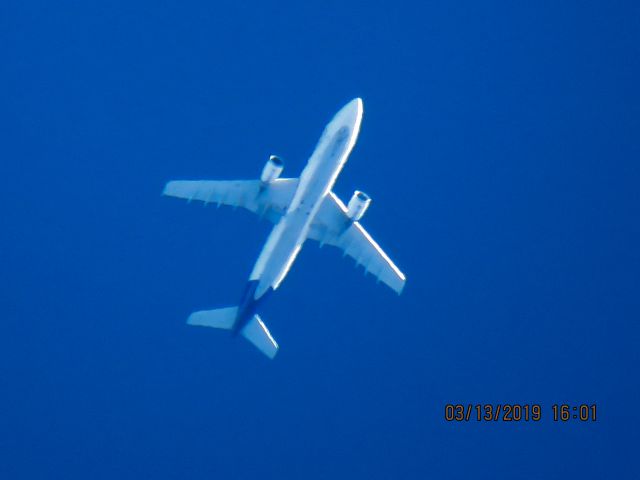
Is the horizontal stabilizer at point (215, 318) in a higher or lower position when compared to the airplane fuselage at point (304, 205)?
lower

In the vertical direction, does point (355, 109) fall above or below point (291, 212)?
above

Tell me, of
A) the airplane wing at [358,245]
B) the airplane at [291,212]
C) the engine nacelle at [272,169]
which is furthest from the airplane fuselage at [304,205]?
the airplane wing at [358,245]

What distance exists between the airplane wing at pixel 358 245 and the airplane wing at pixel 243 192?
6.24 feet

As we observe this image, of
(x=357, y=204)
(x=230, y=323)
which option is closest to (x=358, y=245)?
(x=357, y=204)

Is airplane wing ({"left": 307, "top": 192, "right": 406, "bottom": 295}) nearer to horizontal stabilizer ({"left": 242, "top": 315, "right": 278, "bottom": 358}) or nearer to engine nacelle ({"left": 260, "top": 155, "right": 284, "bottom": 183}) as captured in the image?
engine nacelle ({"left": 260, "top": 155, "right": 284, "bottom": 183})

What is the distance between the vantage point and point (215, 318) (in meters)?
34.1

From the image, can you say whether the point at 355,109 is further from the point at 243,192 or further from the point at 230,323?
the point at 230,323

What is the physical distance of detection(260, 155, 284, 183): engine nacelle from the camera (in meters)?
31.9

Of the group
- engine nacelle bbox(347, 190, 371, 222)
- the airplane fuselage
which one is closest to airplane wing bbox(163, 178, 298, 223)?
the airplane fuselage

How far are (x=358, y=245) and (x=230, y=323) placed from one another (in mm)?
6688

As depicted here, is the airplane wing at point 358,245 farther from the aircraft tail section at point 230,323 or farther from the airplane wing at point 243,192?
the aircraft tail section at point 230,323

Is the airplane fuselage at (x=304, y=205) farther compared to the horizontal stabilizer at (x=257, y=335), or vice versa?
the horizontal stabilizer at (x=257, y=335)

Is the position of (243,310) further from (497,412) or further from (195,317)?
(497,412)

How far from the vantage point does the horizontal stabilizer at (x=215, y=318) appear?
34031 mm
